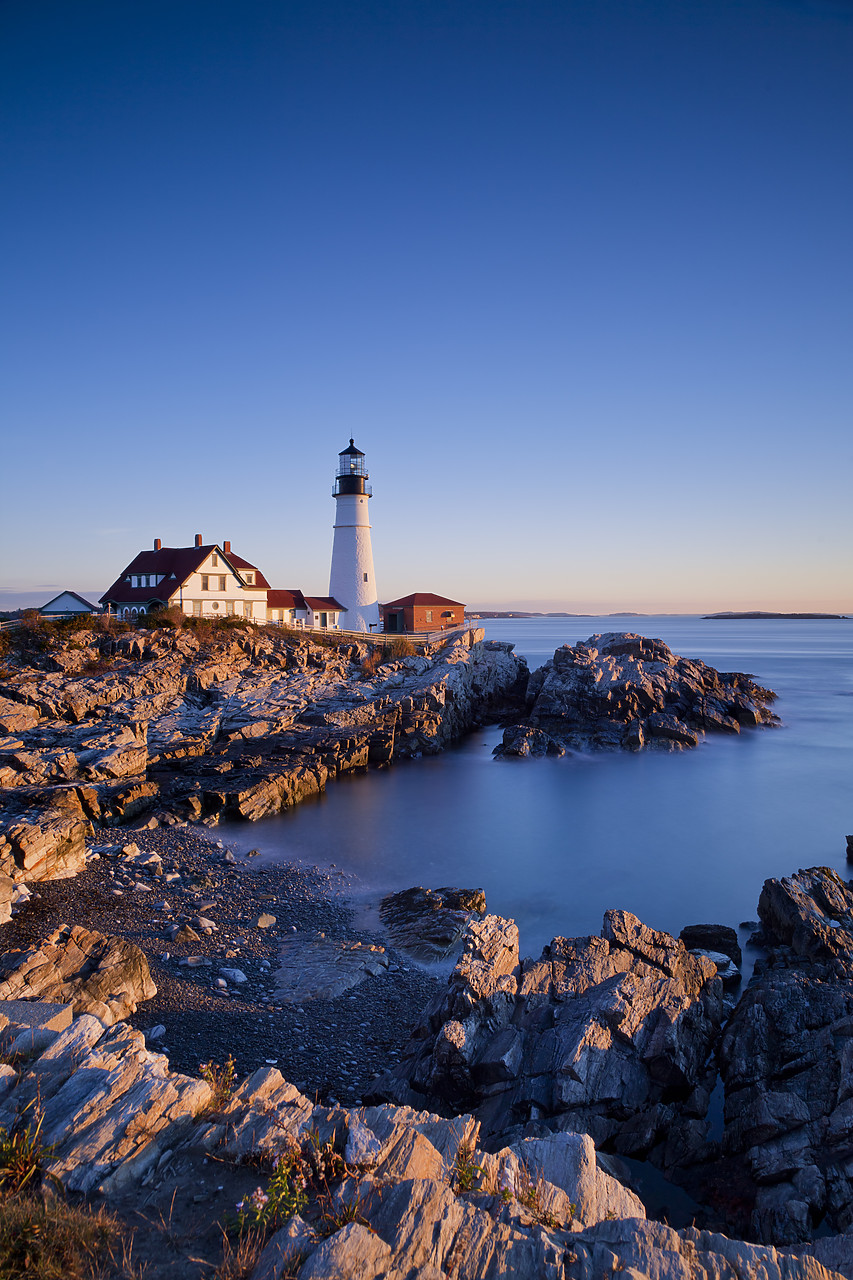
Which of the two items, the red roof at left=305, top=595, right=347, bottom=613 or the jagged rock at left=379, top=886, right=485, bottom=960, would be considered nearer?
the jagged rock at left=379, top=886, right=485, bottom=960

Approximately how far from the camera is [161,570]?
4325cm

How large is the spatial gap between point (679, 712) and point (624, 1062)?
3029cm

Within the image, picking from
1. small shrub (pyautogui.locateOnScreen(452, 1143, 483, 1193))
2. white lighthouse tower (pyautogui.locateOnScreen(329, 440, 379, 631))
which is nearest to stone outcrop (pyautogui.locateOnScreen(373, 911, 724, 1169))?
small shrub (pyautogui.locateOnScreen(452, 1143, 483, 1193))

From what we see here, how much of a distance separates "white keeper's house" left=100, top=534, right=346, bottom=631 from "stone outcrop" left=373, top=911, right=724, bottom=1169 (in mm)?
35389

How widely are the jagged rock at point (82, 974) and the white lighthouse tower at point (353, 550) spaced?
38.6 m

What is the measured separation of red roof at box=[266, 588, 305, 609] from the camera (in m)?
47.7

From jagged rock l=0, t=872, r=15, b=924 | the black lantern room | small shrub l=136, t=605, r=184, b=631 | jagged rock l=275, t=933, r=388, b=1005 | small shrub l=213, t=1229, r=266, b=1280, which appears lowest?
jagged rock l=275, t=933, r=388, b=1005

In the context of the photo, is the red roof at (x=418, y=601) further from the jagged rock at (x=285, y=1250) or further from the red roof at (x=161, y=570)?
the jagged rock at (x=285, y=1250)

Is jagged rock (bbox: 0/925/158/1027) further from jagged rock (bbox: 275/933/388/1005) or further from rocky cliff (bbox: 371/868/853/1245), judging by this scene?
rocky cliff (bbox: 371/868/853/1245)

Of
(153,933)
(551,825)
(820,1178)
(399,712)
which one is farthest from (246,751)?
(820,1178)

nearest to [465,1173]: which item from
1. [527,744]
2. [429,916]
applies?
[429,916]

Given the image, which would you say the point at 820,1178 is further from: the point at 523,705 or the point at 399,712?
the point at 523,705

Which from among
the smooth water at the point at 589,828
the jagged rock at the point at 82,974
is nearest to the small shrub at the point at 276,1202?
the jagged rock at the point at 82,974

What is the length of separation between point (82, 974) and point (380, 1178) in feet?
23.6
